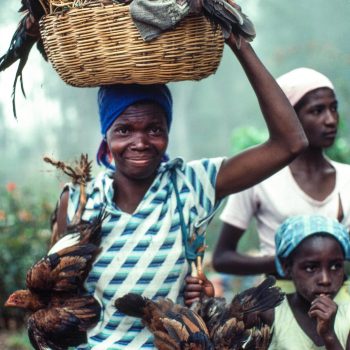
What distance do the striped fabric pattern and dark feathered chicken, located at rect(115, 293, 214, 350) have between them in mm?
103

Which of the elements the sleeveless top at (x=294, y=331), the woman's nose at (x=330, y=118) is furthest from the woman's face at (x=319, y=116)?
the sleeveless top at (x=294, y=331)

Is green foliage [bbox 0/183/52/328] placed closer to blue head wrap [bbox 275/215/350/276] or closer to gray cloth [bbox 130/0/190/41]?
blue head wrap [bbox 275/215/350/276]

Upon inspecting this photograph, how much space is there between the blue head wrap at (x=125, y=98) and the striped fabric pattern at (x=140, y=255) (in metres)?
0.33

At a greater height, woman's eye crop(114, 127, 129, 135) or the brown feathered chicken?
woman's eye crop(114, 127, 129, 135)

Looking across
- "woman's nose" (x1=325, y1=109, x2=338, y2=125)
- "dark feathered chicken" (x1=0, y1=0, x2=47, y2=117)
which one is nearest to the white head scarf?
"woman's nose" (x1=325, y1=109, x2=338, y2=125)

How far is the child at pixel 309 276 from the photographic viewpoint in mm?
3768

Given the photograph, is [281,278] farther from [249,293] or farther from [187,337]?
[187,337]

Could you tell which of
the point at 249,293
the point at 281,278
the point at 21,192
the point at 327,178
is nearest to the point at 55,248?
the point at 249,293

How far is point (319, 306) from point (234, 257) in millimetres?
1116

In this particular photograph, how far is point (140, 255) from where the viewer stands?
3.41 metres

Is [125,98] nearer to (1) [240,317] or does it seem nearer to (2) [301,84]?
(1) [240,317]

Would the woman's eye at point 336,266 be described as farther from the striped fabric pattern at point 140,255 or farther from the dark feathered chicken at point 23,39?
the dark feathered chicken at point 23,39

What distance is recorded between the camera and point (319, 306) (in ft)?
11.7

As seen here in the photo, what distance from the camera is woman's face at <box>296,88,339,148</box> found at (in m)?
4.32
